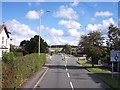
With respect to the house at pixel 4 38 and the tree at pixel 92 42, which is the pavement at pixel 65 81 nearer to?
the tree at pixel 92 42

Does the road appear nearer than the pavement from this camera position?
No

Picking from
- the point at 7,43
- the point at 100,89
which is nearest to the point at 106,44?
the point at 7,43

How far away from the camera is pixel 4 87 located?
15633 mm

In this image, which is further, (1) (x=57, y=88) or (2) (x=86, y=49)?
(2) (x=86, y=49)

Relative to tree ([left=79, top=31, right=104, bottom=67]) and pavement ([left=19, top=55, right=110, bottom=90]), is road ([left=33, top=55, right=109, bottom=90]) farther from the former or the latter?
tree ([left=79, top=31, right=104, bottom=67])

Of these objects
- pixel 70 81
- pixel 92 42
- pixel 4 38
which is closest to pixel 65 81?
pixel 70 81

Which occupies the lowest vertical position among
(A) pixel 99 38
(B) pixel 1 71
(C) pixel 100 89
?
(C) pixel 100 89

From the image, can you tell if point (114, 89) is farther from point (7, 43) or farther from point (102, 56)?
point (7, 43)

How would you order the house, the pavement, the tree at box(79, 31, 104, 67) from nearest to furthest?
1. the pavement
2. the tree at box(79, 31, 104, 67)
3. the house

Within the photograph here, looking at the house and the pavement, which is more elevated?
the house

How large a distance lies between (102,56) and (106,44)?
2.25 metres

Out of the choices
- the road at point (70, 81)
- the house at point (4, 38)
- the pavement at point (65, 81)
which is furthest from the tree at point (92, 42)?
the house at point (4, 38)

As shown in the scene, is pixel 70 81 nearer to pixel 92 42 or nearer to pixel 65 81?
pixel 65 81

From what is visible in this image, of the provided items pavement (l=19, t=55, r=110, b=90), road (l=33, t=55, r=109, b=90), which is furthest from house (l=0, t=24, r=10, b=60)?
pavement (l=19, t=55, r=110, b=90)
